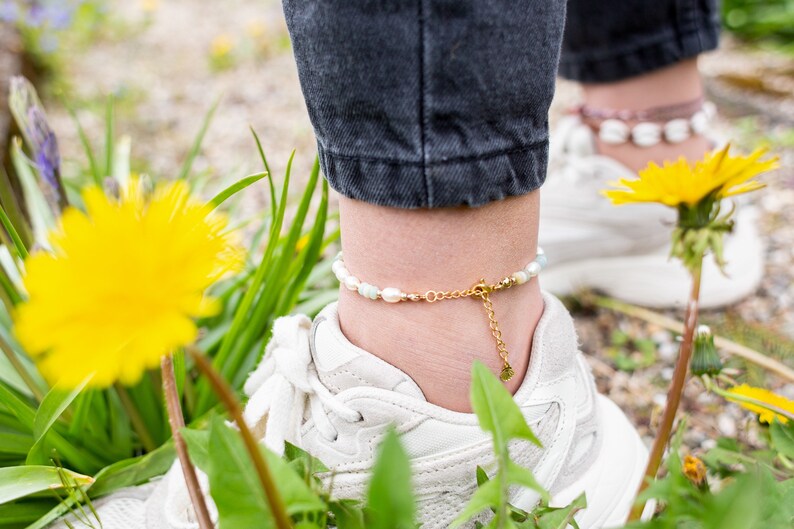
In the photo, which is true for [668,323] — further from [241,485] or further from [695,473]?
[241,485]

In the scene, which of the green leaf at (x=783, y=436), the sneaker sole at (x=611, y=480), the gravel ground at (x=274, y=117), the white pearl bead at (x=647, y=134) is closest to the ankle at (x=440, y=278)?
the sneaker sole at (x=611, y=480)

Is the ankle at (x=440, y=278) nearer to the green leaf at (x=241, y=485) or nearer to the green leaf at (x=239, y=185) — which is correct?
the green leaf at (x=239, y=185)

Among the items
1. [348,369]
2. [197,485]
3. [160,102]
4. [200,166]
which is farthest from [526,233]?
[160,102]

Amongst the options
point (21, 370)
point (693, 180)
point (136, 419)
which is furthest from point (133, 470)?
point (693, 180)

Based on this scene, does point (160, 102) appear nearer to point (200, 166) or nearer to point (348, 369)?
point (200, 166)

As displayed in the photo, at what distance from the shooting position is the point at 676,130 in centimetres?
115

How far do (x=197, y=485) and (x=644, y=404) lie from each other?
0.78m

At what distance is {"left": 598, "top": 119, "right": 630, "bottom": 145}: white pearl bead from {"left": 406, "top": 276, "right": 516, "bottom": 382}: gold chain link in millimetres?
606

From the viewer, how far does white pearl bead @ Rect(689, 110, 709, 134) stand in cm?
116

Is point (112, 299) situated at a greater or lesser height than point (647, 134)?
greater

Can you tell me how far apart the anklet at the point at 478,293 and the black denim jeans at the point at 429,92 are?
3.7 inches

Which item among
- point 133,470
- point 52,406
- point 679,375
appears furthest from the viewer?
point 133,470

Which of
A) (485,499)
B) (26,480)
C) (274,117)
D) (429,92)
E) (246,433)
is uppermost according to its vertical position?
(429,92)

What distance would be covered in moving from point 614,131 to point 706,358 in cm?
64
